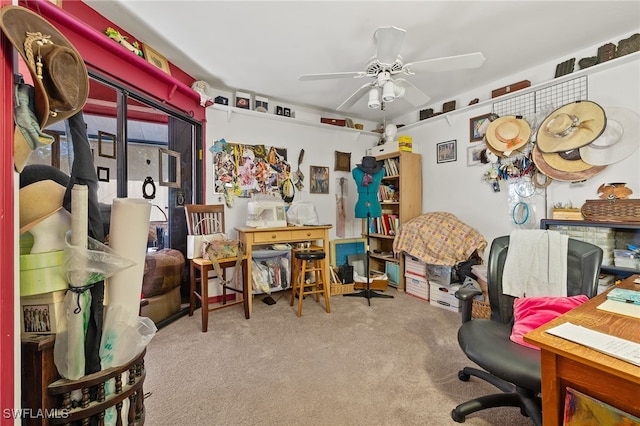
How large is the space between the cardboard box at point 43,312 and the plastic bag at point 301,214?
2432 millimetres

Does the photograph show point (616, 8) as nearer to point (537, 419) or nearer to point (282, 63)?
point (282, 63)

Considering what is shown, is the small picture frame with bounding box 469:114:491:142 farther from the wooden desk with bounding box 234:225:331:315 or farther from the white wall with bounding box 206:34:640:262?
the wooden desk with bounding box 234:225:331:315

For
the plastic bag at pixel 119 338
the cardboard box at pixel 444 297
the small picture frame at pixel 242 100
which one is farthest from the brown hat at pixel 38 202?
the cardboard box at pixel 444 297

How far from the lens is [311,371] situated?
178cm

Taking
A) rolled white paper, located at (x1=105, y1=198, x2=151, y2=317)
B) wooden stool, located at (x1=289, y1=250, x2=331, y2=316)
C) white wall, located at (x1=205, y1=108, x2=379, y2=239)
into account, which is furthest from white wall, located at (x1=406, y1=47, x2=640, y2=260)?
rolled white paper, located at (x1=105, y1=198, x2=151, y2=317)

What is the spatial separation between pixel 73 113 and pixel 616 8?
3105 millimetres

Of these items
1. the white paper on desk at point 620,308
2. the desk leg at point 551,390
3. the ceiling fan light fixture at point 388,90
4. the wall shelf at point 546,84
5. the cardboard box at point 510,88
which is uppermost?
the cardboard box at point 510,88

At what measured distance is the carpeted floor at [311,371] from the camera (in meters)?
1.41

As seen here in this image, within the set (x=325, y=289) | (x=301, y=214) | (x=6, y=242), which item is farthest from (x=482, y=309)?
(x=6, y=242)

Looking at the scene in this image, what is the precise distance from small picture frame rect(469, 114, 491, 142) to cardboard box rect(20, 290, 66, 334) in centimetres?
350

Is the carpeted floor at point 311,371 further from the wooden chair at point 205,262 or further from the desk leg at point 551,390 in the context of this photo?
the desk leg at point 551,390

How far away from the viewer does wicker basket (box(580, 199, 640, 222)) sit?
1.89 metres

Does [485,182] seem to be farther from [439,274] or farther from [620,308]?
[620,308]

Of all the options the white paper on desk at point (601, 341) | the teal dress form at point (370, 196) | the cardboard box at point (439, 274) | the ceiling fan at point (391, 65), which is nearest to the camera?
the white paper on desk at point (601, 341)
